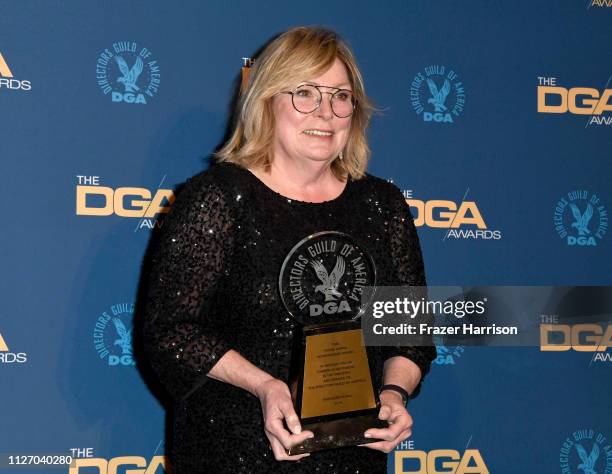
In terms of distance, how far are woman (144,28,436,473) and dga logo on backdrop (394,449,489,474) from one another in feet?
2.93

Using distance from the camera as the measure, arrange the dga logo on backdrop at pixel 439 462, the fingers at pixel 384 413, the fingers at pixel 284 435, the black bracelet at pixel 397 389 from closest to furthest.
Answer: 1. the fingers at pixel 284 435
2. the fingers at pixel 384 413
3. the black bracelet at pixel 397 389
4. the dga logo on backdrop at pixel 439 462

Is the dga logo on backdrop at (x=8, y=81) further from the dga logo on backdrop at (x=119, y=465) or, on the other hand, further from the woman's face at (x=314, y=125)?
the dga logo on backdrop at (x=119, y=465)

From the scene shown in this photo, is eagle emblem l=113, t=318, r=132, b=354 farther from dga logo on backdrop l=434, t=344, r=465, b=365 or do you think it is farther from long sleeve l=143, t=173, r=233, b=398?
dga logo on backdrop l=434, t=344, r=465, b=365

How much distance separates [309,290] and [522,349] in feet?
4.37

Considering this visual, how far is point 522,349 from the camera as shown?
276 centimetres

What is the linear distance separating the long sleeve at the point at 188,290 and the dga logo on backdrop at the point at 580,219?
1495 mm

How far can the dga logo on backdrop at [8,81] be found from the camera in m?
2.35

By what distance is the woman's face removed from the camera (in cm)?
180

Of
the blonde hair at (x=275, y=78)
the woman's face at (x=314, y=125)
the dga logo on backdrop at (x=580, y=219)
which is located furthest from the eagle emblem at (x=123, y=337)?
the dga logo on backdrop at (x=580, y=219)

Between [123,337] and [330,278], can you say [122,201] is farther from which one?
[330,278]

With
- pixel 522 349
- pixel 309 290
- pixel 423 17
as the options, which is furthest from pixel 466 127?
pixel 309 290

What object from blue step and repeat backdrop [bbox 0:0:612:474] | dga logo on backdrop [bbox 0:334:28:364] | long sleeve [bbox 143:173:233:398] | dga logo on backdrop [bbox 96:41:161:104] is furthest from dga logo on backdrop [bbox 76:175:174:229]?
long sleeve [bbox 143:173:233:398]

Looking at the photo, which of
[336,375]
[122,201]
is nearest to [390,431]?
[336,375]

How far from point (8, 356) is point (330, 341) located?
3.91ft
